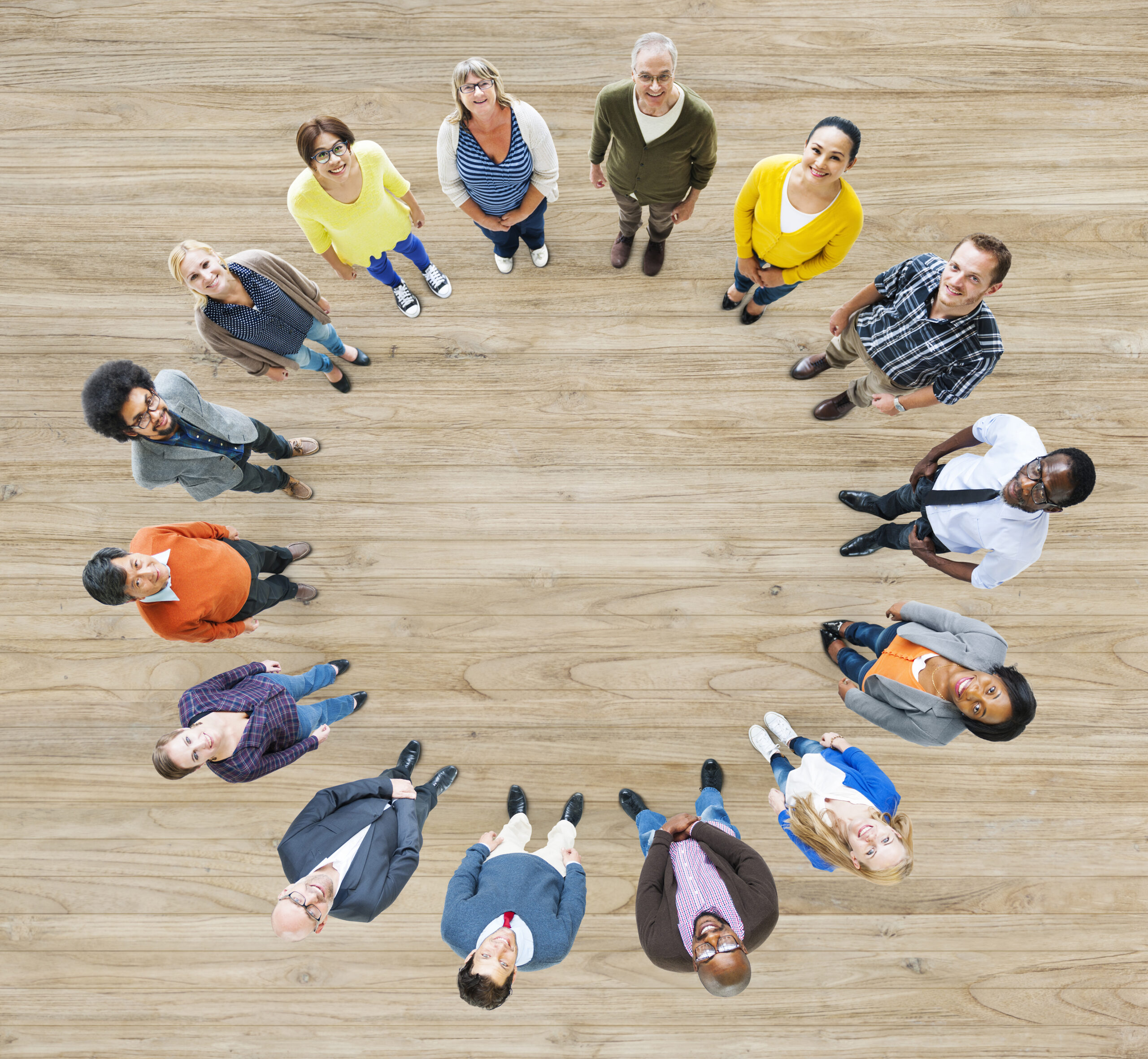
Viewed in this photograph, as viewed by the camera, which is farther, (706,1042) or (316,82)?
(316,82)

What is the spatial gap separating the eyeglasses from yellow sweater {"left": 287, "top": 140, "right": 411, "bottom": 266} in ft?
0.43

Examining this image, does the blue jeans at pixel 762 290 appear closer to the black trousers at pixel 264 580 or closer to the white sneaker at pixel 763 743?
the white sneaker at pixel 763 743

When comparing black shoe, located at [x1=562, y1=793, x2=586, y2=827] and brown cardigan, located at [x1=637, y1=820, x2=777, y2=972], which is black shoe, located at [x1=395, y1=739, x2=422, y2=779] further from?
brown cardigan, located at [x1=637, y1=820, x2=777, y2=972]

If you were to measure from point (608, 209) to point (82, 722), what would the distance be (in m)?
3.82

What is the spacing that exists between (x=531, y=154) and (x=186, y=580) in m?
2.12

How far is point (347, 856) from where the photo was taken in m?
2.24

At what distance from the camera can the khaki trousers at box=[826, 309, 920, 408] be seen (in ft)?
8.30

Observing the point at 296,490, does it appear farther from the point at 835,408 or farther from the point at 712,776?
the point at 835,408

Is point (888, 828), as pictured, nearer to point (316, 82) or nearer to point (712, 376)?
point (712, 376)

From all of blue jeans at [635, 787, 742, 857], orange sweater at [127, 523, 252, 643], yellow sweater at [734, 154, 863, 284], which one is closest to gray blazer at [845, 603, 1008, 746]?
blue jeans at [635, 787, 742, 857]

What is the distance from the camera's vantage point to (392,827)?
2400mm

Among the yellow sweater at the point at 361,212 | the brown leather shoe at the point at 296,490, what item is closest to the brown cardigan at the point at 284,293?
the yellow sweater at the point at 361,212

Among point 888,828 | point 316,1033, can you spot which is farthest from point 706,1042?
point 316,1033

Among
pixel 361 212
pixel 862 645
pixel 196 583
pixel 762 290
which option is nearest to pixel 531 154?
pixel 361 212
